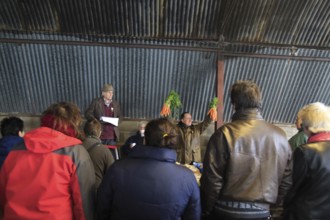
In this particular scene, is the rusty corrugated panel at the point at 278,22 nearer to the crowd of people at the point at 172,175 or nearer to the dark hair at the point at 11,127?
the crowd of people at the point at 172,175

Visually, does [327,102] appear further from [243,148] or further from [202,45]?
[243,148]

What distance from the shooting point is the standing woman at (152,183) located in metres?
2.13

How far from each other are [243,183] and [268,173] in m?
0.19

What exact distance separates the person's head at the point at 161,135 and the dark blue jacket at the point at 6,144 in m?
1.39

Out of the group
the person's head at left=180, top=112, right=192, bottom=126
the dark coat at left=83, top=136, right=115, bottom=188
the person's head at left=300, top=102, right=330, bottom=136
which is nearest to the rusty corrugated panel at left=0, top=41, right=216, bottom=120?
the person's head at left=180, top=112, right=192, bottom=126

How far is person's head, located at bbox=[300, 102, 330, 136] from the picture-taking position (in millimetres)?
2492

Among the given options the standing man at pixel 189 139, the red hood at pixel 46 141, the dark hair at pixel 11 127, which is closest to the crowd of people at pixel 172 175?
the red hood at pixel 46 141

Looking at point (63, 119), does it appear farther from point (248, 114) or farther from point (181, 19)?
point (181, 19)

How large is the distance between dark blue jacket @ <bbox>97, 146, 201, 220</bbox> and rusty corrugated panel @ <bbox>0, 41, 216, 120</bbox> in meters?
3.70

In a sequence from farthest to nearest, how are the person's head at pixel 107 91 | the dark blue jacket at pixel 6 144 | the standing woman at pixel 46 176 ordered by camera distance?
the person's head at pixel 107 91
the dark blue jacket at pixel 6 144
the standing woman at pixel 46 176

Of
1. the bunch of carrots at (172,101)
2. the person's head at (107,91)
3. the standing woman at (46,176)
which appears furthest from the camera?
the bunch of carrots at (172,101)

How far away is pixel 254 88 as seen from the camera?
248 centimetres

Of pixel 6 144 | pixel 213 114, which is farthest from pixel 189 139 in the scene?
pixel 6 144

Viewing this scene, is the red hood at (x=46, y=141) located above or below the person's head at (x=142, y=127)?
above
